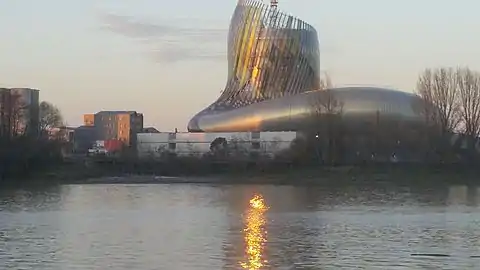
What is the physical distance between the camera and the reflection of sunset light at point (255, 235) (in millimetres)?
14578

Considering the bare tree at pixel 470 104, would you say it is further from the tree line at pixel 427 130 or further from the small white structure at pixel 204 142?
the small white structure at pixel 204 142

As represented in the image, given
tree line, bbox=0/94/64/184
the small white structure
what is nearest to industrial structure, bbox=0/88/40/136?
tree line, bbox=0/94/64/184

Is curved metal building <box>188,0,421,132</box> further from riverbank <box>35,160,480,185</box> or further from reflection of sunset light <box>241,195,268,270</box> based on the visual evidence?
reflection of sunset light <box>241,195,268,270</box>

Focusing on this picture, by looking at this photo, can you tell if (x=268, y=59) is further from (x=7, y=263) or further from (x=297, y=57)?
(x=7, y=263)

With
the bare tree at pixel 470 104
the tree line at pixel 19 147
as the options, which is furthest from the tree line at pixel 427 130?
the tree line at pixel 19 147

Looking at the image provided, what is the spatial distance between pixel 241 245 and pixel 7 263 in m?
4.54

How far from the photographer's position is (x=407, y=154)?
6041cm

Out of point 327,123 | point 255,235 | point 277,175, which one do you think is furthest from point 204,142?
point 255,235

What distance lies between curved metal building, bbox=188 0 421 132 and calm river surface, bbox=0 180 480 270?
57625mm

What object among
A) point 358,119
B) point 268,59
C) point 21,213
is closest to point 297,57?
point 268,59

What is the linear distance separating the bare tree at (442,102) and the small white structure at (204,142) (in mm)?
18243

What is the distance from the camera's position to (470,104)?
58250mm

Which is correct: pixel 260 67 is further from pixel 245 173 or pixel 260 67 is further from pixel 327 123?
pixel 245 173

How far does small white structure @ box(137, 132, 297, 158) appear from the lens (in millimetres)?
77688
